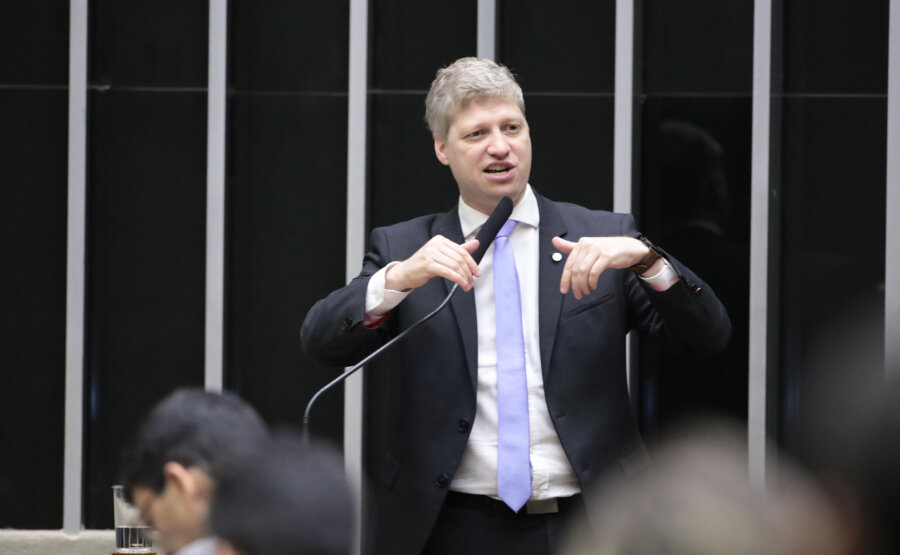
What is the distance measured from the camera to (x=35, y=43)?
4.20 metres

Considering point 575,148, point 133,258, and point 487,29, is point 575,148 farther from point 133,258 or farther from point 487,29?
point 133,258

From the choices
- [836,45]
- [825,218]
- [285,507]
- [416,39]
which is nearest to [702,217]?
[825,218]

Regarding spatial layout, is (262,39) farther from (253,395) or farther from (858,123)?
(858,123)

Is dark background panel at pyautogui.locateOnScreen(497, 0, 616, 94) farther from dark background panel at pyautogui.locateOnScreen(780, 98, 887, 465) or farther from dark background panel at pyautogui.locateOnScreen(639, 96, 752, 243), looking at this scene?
dark background panel at pyautogui.locateOnScreen(780, 98, 887, 465)

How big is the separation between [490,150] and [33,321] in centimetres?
249

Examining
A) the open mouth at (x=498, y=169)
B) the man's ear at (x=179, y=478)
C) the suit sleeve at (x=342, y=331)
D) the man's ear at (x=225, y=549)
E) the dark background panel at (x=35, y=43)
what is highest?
the dark background panel at (x=35, y=43)

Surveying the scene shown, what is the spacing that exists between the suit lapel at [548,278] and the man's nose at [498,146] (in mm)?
138

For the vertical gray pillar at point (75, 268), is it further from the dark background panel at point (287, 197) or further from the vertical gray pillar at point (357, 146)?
the vertical gray pillar at point (357, 146)

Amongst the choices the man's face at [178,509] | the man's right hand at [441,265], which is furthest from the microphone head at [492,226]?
the man's face at [178,509]

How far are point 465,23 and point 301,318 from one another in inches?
45.1

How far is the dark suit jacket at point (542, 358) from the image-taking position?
2.11 meters

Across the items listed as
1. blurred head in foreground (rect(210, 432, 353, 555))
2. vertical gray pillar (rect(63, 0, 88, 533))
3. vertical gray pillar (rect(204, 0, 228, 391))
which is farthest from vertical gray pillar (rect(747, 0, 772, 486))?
blurred head in foreground (rect(210, 432, 353, 555))

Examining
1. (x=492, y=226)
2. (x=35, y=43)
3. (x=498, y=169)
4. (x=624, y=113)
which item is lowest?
(x=492, y=226)

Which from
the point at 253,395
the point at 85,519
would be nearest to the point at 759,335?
the point at 253,395
